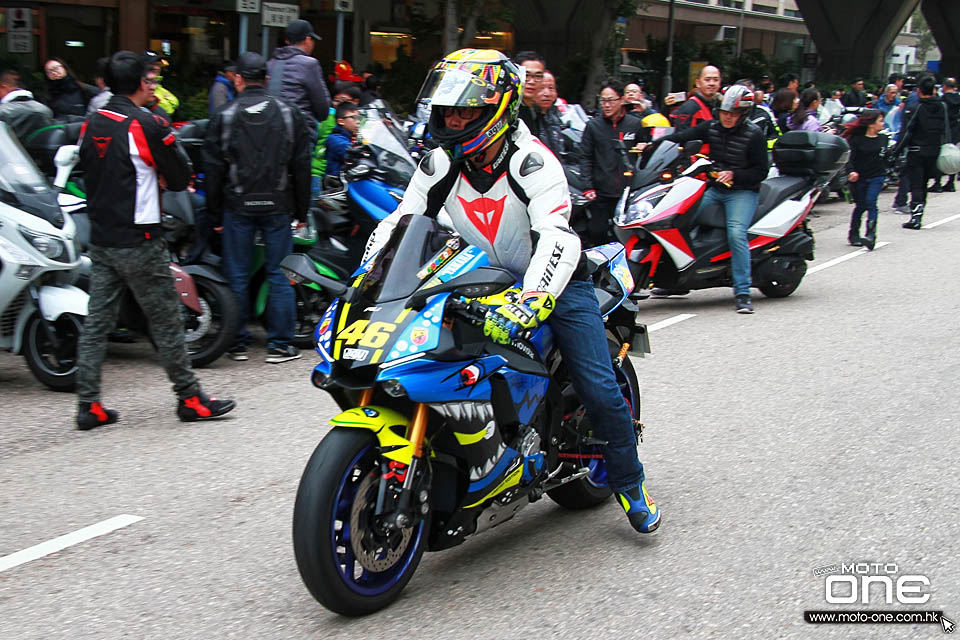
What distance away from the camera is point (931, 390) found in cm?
695

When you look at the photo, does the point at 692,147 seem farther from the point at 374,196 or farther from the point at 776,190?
the point at 374,196

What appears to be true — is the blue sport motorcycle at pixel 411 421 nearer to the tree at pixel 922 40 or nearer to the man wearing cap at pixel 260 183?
the man wearing cap at pixel 260 183

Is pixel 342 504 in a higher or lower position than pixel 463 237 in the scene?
lower

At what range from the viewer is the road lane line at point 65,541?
173 inches

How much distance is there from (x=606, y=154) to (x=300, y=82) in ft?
9.18

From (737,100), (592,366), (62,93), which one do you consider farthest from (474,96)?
(62,93)

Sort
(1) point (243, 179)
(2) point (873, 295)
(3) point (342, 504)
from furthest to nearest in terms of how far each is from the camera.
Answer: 1. (2) point (873, 295)
2. (1) point (243, 179)
3. (3) point (342, 504)

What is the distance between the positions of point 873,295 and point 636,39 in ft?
131

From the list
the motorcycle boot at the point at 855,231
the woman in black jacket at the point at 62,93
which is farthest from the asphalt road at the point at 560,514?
the motorcycle boot at the point at 855,231

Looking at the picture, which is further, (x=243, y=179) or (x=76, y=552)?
(x=243, y=179)

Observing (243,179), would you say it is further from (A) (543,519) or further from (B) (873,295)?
(B) (873,295)

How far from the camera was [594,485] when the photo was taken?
4930mm

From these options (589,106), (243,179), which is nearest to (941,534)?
(243,179)

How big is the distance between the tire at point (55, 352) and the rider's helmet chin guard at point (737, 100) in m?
5.64
